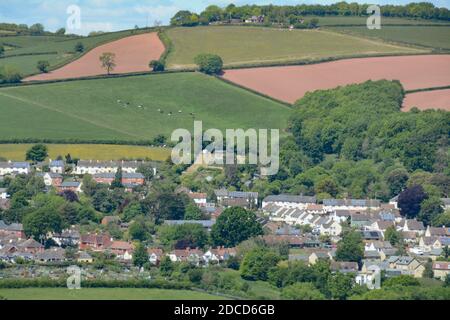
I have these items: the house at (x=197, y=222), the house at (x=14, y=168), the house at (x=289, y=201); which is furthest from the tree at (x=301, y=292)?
the house at (x=14, y=168)

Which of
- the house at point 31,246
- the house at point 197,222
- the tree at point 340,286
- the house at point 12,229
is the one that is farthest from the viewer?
the house at point 197,222

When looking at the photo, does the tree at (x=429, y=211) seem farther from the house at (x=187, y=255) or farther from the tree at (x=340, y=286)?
the tree at (x=340, y=286)

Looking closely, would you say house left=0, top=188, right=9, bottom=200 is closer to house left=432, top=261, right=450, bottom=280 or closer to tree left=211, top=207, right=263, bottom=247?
tree left=211, top=207, right=263, bottom=247

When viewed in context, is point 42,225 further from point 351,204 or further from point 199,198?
Answer: point 351,204

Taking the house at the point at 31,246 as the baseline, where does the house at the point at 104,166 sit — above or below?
above

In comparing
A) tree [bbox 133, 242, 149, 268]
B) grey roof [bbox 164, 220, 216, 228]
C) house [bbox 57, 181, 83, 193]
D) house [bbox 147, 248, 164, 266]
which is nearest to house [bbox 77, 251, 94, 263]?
tree [bbox 133, 242, 149, 268]
